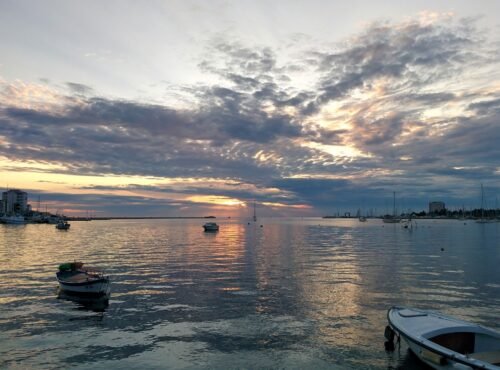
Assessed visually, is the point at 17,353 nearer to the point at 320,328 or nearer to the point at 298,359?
the point at 298,359

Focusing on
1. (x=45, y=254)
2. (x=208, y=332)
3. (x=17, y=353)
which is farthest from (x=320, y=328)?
(x=45, y=254)

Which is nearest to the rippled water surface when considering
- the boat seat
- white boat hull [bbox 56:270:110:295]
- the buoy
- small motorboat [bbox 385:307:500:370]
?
the buoy

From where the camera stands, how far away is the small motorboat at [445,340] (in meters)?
17.4

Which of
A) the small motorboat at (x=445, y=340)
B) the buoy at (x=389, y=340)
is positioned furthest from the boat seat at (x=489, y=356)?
the buoy at (x=389, y=340)

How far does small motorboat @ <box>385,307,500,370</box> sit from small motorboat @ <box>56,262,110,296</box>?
75.3 feet

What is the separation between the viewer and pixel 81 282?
34750 mm

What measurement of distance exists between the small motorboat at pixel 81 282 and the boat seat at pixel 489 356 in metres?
27.0

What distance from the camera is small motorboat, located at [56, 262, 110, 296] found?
33.8 m

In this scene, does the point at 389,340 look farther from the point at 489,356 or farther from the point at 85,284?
the point at 85,284

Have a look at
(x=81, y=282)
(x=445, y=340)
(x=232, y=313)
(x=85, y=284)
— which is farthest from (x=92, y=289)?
(x=445, y=340)

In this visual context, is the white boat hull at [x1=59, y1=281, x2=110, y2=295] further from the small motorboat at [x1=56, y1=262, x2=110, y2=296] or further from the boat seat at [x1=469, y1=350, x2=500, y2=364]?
the boat seat at [x1=469, y1=350, x2=500, y2=364]

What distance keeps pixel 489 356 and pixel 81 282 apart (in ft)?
98.5

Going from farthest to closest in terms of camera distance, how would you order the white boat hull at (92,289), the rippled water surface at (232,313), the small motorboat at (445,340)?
the white boat hull at (92,289) < the rippled water surface at (232,313) < the small motorboat at (445,340)

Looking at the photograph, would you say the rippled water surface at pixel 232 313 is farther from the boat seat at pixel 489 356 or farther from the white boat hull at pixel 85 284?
the boat seat at pixel 489 356
